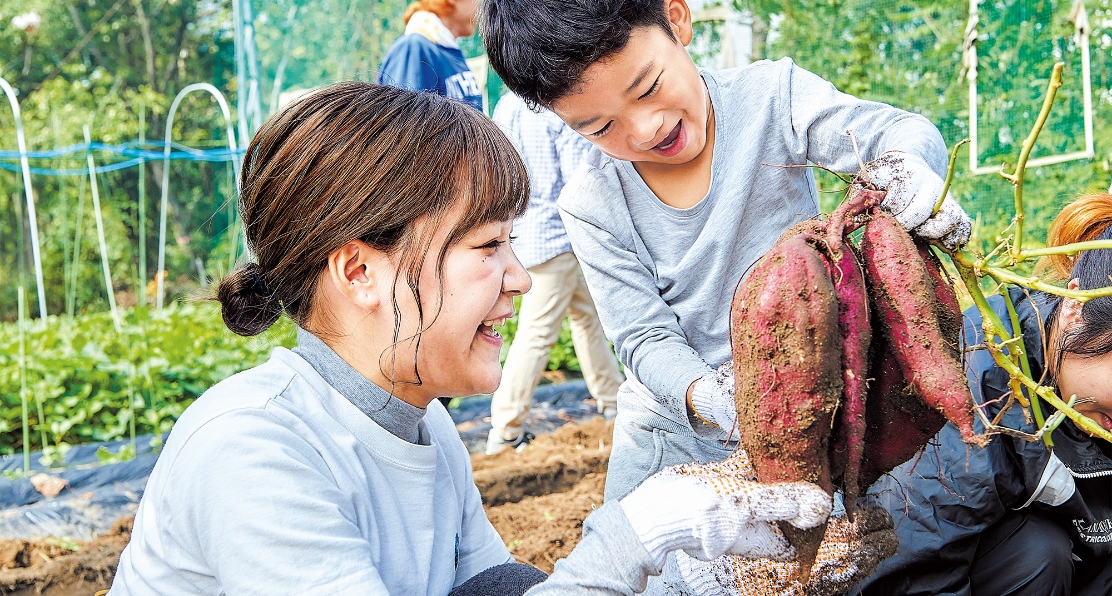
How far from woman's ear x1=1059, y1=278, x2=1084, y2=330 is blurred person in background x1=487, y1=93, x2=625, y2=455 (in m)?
2.09

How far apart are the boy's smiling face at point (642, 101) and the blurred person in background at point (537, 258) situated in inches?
72.2

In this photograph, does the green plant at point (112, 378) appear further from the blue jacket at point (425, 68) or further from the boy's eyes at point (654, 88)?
the boy's eyes at point (654, 88)

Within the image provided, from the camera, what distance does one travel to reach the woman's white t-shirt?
44.5 inches

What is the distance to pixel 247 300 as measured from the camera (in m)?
1.47

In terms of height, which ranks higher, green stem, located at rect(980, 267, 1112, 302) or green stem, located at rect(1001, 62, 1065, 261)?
green stem, located at rect(1001, 62, 1065, 261)

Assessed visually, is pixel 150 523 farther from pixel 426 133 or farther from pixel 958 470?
pixel 958 470

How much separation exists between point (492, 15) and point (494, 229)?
61 centimetres

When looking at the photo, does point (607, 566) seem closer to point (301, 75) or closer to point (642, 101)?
point (642, 101)

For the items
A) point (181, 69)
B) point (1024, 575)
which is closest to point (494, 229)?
point (1024, 575)

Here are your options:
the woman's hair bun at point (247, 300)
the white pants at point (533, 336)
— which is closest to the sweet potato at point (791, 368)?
the woman's hair bun at point (247, 300)

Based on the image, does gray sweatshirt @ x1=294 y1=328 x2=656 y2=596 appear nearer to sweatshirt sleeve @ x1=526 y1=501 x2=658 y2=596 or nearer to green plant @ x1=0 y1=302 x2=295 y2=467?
sweatshirt sleeve @ x1=526 y1=501 x2=658 y2=596

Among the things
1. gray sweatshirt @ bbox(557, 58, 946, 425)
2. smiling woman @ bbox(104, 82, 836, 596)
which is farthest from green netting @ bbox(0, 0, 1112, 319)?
gray sweatshirt @ bbox(557, 58, 946, 425)

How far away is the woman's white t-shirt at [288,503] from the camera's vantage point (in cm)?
113

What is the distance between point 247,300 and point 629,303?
795 mm
